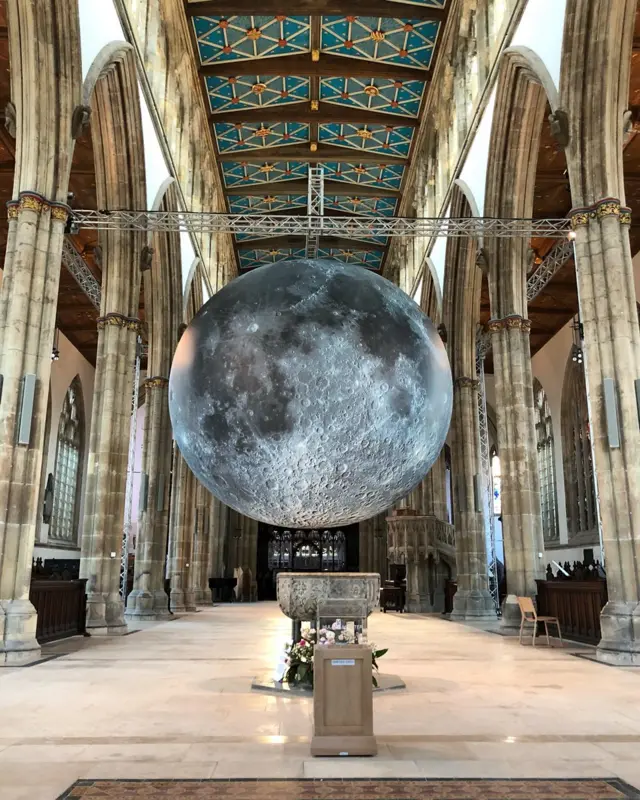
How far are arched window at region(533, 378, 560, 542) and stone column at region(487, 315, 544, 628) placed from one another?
14.8 metres

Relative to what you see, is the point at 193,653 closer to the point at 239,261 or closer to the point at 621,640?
the point at 621,640

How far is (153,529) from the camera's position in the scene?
55.5ft

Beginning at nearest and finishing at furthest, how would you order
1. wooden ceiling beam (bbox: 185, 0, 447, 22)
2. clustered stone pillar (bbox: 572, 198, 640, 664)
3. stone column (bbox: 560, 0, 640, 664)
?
clustered stone pillar (bbox: 572, 198, 640, 664)
stone column (bbox: 560, 0, 640, 664)
wooden ceiling beam (bbox: 185, 0, 447, 22)

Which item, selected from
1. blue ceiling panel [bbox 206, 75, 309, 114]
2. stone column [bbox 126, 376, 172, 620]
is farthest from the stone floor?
blue ceiling panel [bbox 206, 75, 309, 114]

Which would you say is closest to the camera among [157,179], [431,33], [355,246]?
[157,179]

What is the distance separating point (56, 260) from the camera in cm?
1012

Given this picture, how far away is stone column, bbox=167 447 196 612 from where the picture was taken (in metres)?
20.7

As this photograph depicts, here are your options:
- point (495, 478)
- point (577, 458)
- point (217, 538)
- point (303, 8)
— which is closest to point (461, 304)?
point (303, 8)

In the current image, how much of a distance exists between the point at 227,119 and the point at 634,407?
1568 cm

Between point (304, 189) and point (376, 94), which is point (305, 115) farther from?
point (304, 189)

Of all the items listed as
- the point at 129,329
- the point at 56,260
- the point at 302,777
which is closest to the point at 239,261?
the point at 129,329

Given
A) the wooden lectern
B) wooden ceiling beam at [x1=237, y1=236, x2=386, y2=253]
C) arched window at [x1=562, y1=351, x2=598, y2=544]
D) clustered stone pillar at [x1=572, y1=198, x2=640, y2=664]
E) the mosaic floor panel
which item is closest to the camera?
the mosaic floor panel

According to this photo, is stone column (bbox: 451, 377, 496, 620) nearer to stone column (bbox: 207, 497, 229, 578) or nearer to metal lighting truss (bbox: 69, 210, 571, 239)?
metal lighting truss (bbox: 69, 210, 571, 239)

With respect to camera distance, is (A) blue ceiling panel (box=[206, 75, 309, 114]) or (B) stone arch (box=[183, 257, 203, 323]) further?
(B) stone arch (box=[183, 257, 203, 323])
